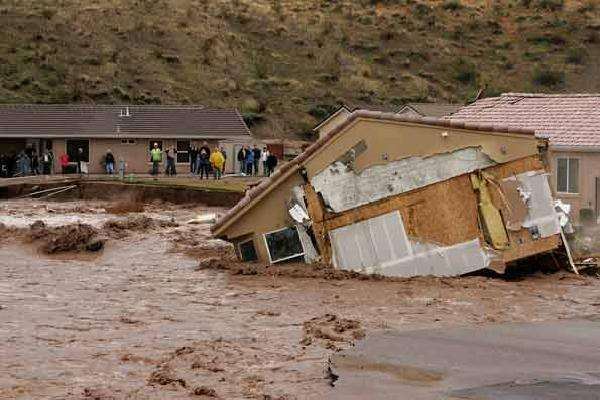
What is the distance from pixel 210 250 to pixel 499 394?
60.5 ft

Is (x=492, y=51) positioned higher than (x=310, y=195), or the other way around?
(x=492, y=51)

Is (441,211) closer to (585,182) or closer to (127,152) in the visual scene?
(585,182)

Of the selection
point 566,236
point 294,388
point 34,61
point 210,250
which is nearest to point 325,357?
point 294,388

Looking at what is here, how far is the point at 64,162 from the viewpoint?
5175cm

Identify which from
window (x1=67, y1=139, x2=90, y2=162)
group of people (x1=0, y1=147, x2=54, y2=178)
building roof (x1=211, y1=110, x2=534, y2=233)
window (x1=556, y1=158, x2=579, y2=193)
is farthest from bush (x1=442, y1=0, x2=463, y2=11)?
building roof (x1=211, y1=110, x2=534, y2=233)

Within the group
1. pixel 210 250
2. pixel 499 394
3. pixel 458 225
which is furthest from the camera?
pixel 210 250

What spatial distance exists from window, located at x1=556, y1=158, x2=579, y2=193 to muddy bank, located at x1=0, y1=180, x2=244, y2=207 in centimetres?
1240

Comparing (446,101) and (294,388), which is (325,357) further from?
(446,101)

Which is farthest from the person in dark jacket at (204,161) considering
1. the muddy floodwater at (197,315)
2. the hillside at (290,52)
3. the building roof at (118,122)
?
the hillside at (290,52)

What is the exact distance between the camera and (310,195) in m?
27.2

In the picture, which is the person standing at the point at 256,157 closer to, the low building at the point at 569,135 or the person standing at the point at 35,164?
the person standing at the point at 35,164

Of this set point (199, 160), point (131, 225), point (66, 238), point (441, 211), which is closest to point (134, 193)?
point (199, 160)

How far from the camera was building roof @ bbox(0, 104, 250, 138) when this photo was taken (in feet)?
172

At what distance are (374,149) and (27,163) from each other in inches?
1103
